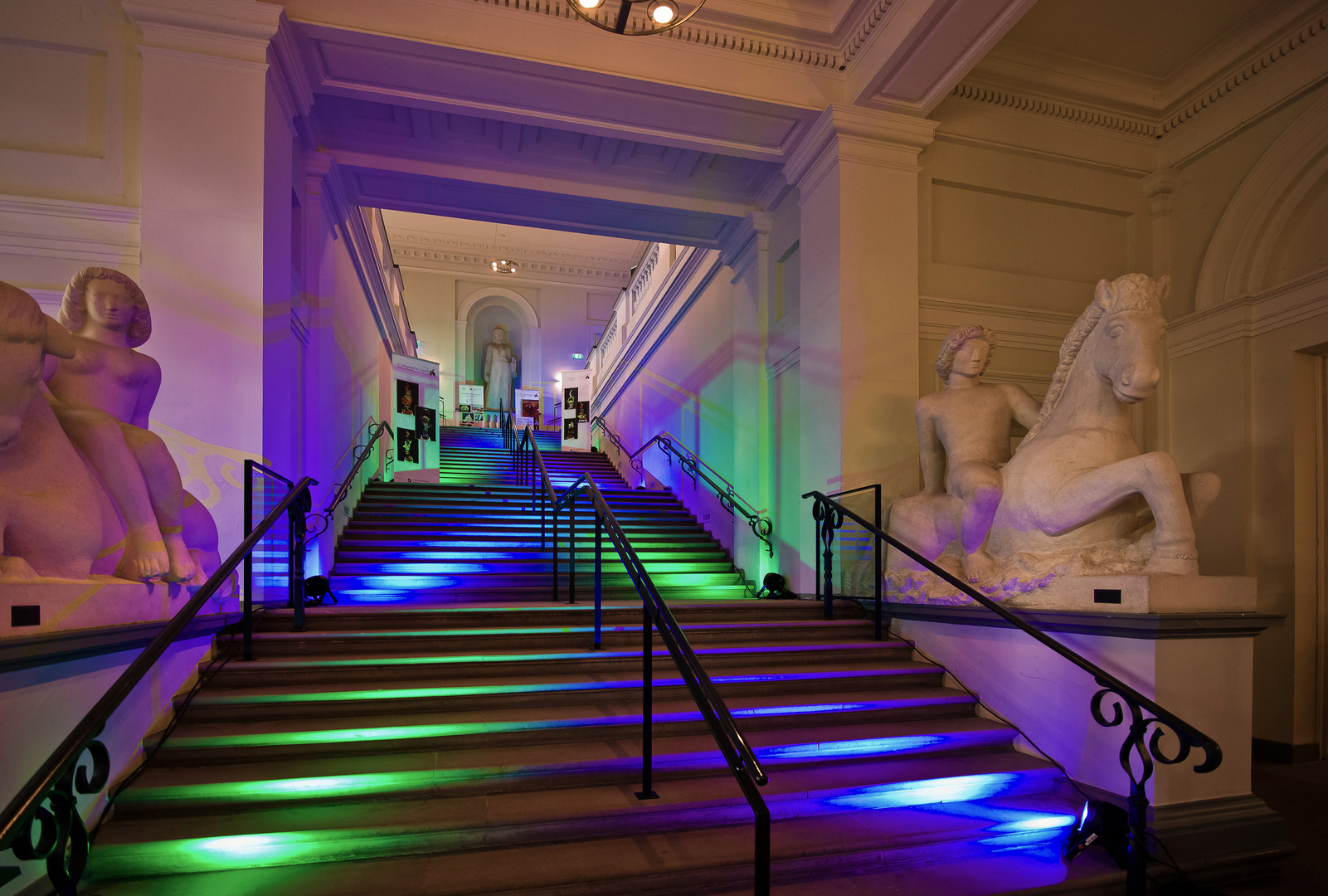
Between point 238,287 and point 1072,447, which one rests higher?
point 238,287

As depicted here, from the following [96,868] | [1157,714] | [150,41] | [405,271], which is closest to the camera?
[96,868]

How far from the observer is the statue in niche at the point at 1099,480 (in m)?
3.60

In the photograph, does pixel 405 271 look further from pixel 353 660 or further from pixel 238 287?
Answer: pixel 353 660

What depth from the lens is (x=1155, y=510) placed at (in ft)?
11.8

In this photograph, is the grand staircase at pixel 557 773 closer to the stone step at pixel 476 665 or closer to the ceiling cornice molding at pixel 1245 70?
the stone step at pixel 476 665

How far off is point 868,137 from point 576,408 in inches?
465

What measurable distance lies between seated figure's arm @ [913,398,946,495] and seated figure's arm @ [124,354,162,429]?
4349mm

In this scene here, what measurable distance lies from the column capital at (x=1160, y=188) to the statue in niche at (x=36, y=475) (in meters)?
8.27

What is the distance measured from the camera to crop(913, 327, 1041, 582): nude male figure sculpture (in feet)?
14.6

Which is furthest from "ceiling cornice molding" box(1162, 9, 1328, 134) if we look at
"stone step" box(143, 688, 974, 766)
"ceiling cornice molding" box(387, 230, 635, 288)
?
"ceiling cornice molding" box(387, 230, 635, 288)

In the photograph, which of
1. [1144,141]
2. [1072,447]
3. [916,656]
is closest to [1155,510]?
[1072,447]

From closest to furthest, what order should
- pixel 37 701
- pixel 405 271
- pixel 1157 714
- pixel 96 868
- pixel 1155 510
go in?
1. pixel 37 701
2. pixel 96 868
3. pixel 1157 714
4. pixel 1155 510
5. pixel 405 271

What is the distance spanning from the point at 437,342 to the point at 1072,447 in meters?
20.2

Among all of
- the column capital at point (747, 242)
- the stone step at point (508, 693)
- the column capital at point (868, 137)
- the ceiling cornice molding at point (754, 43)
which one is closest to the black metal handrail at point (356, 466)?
the stone step at point (508, 693)
